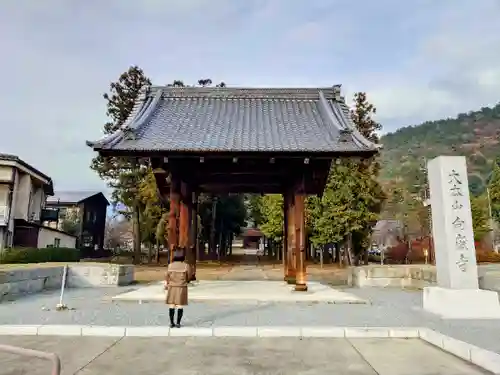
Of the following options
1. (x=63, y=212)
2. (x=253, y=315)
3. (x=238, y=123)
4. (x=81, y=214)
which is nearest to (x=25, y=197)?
(x=81, y=214)

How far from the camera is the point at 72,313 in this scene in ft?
28.0

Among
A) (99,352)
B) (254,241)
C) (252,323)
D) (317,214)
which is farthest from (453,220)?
(254,241)

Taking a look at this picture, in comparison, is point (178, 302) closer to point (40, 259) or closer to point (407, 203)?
point (40, 259)

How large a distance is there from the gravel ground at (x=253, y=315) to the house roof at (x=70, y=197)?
3560 centimetres

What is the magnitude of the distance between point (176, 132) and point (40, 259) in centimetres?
1565

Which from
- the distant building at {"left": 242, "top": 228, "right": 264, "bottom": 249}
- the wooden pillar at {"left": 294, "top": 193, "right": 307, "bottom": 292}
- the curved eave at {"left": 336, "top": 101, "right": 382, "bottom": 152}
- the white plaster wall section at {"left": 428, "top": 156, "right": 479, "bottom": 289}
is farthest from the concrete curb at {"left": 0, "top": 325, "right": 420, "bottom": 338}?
the distant building at {"left": 242, "top": 228, "right": 264, "bottom": 249}

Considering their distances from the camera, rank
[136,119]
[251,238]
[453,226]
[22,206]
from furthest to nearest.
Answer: [251,238] < [22,206] < [136,119] < [453,226]

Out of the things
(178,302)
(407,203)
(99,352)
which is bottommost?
(99,352)

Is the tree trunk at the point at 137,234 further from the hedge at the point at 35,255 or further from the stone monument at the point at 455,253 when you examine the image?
the stone monument at the point at 455,253

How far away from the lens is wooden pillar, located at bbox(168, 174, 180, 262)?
11.9 meters

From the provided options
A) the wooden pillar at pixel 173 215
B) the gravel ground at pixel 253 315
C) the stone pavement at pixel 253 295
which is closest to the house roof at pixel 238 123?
the wooden pillar at pixel 173 215

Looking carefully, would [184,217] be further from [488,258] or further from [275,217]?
[488,258]

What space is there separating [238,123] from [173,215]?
4814 mm

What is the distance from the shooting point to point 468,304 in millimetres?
8383
